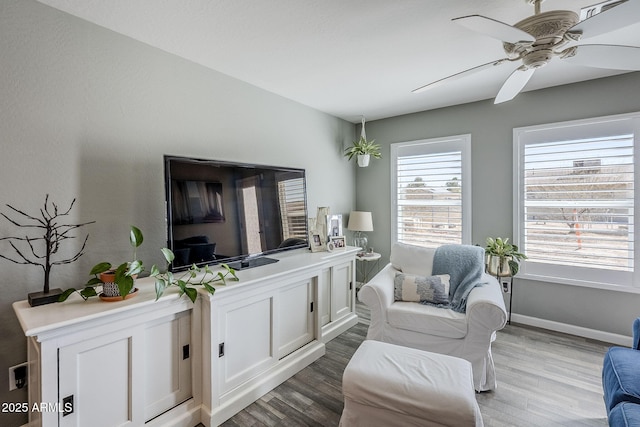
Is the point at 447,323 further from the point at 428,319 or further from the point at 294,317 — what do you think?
the point at 294,317

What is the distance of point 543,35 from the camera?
56.8 inches

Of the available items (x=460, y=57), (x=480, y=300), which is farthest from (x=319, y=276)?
(x=460, y=57)

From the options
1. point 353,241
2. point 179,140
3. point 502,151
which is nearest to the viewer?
point 179,140

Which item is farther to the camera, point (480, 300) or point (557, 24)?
point (480, 300)

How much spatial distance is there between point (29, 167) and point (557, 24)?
9.17 ft

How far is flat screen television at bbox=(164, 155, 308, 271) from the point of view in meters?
1.97

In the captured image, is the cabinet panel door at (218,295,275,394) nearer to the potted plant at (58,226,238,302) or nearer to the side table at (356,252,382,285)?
the potted plant at (58,226,238,302)

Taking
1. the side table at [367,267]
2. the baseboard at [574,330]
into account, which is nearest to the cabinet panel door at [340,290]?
the side table at [367,267]

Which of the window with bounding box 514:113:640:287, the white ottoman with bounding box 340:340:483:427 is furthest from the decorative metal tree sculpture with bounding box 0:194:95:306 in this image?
the window with bounding box 514:113:640:287

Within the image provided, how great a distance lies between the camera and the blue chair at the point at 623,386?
48.4 inches

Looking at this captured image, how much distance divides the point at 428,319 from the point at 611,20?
1985mm

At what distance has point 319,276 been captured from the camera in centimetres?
265

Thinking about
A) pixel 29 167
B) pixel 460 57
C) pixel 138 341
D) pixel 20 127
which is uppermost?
pixel 460 57

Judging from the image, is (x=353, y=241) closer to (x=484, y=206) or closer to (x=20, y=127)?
(x=484, y=206)
